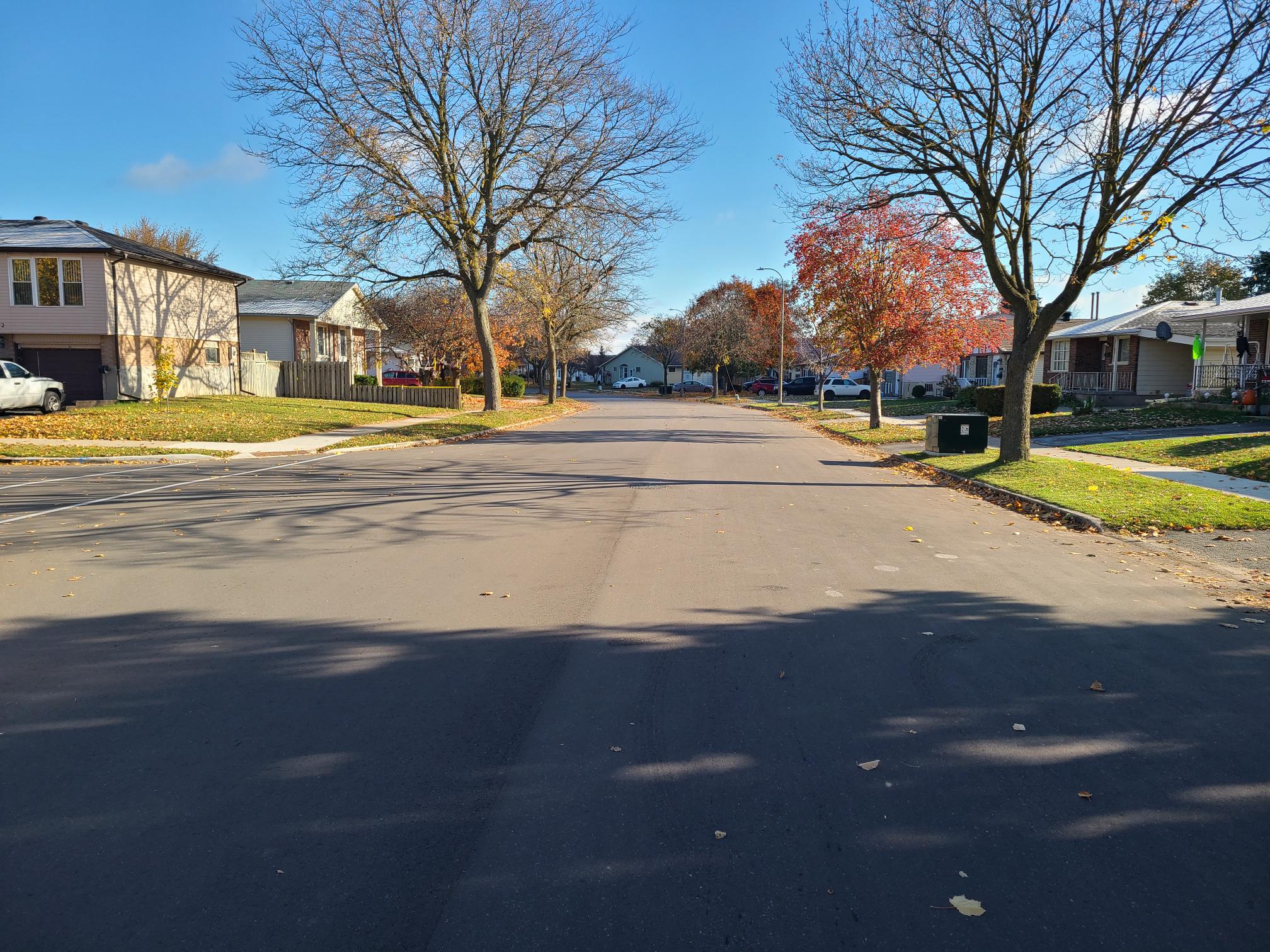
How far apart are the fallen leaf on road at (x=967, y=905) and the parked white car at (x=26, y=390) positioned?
28.0 m

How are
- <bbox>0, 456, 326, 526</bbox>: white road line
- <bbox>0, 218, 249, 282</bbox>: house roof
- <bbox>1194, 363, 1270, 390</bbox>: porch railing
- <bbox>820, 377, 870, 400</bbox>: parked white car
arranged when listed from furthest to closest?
1. <bbox>820, 377, 870, 400</bbox>: parked white car
2. <bbox>0, 218, 249, 282</bbox>: house roof
3. <bbox>1194, 363, 1270, 390</bbox>: porch railing
4. <bbox>0, 456, 326, 526</bbox>: white road line

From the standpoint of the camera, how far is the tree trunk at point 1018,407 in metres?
17.2

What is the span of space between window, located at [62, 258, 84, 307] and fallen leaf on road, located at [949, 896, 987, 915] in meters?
33.6

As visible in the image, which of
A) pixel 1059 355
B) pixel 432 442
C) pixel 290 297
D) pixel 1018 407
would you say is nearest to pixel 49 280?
pixel 432 442

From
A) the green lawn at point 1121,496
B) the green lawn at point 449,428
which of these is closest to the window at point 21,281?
the green lawn at point 449,428

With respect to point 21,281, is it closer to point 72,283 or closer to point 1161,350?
point 72,283

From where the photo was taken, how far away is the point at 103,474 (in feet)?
51.5

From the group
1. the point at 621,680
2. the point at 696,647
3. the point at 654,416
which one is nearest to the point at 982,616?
the point at 696,647

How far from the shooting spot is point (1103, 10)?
1434 centimetres

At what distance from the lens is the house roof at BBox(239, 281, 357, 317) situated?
44.1 metres

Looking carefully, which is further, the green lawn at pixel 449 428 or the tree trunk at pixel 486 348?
the tree trunk at pixel 486 348

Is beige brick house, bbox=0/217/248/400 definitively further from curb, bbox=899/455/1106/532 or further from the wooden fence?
curb, bbox=899/455/1106/532

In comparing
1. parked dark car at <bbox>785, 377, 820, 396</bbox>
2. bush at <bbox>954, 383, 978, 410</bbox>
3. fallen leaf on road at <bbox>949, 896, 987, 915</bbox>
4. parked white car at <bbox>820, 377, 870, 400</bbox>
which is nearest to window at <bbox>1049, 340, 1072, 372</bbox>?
bush at <bbox>954, 383, 978, 410</bbox>

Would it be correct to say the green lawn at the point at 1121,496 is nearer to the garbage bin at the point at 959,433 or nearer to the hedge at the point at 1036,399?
the garbage bin at the point at 959,433
